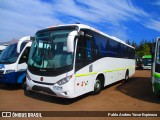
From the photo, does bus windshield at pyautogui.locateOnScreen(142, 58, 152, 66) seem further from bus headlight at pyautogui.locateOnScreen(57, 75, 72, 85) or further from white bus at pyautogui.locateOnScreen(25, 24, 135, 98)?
bus headlight at pyautogui.locateOnScreen(57, 75, 72, 85)

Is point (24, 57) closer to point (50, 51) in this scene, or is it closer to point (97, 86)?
point (50, 51)

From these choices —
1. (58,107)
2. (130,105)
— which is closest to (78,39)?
(58,107)

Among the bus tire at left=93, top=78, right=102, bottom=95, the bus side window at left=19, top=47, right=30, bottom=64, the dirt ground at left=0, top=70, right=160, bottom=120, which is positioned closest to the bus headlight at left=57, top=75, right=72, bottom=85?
the dirt ground at left=0, top=70, right=160, bottom=120

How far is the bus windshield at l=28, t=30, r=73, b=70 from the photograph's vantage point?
8156 millimetres

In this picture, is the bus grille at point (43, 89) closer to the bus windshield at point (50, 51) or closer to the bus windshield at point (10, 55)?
the bus windshield at point (50, 51)

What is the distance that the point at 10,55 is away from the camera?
38.1ft

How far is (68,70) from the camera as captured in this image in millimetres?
8008

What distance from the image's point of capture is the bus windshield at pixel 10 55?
11328 millimetres

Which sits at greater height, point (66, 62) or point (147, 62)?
point (66, 62)

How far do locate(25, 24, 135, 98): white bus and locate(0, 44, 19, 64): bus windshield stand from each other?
2.51 meters

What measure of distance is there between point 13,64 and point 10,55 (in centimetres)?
81

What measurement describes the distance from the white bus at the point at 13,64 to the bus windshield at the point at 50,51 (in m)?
1.70

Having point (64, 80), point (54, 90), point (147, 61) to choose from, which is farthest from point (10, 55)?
point (147, 61)

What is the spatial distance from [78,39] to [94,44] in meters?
1.77
